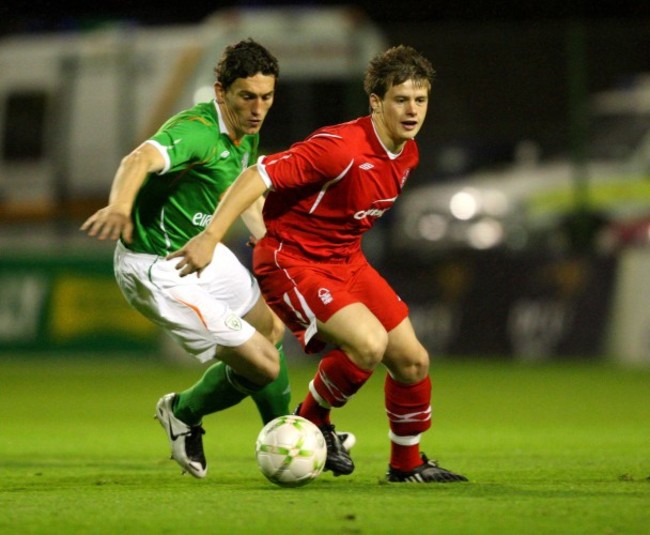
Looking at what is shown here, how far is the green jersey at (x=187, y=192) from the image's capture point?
316 inches

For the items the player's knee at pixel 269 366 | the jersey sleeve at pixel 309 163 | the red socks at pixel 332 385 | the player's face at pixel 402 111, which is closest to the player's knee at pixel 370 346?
the red socks at pixel 332 385

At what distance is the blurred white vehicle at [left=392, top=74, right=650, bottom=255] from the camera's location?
60.1 feet

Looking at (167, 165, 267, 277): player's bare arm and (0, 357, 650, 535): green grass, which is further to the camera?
(167, 165, 267, 277): player's bare arm

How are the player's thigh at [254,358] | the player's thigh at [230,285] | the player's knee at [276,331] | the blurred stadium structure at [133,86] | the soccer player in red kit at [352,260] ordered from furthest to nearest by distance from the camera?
the blurred stadium structure at [133,86] → the player's knee at [276,331] → the player's thigh at [230,285] → the player's thigh at [254,358] → the soccer player in red kit at [352,260]

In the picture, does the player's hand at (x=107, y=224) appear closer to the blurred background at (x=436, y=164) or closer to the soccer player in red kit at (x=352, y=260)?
the soccer player in red kit at (x=352, y=260)

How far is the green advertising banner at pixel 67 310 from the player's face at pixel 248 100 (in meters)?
9.36

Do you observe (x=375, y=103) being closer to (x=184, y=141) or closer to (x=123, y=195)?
(x=184, y=141)

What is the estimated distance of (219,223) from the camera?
7148mm

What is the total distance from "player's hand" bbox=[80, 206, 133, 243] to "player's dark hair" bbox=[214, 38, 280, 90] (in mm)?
→ 1347

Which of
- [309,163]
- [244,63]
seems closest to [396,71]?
[309,163]

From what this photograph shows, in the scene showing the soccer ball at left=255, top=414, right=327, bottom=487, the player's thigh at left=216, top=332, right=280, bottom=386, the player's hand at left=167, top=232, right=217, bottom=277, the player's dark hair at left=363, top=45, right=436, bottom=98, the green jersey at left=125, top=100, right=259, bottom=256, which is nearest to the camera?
the player's hand at left=167, top=232, right=217, bottom=277

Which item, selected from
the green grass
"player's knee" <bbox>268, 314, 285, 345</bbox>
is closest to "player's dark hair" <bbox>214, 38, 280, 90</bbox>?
"player's knee" <bbox>268, 314, 285, 345</bbox>

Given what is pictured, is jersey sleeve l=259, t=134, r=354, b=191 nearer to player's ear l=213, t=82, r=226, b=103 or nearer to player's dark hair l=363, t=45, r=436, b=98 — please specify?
player's dark hair l=363, t=45, r=436, b=98

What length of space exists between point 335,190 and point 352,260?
424mm
